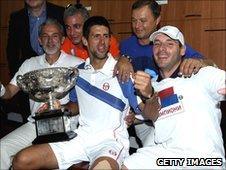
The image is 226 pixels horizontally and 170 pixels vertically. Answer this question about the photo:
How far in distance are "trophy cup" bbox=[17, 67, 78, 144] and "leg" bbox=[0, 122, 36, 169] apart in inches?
12.0

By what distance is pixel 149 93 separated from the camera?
1.92 meters

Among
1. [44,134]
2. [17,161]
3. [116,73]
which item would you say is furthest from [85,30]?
[17,161]

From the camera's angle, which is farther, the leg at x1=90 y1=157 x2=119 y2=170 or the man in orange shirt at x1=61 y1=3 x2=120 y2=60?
the man in orange shirt at x1=61 y1=3 x2=120 y2=60

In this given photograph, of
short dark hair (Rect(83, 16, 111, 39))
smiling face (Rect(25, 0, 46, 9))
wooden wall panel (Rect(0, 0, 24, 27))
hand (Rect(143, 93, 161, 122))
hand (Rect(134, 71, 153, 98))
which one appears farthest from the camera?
wooden wall panel (Rect(0, 0, 24, 27))

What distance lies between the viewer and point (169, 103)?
1938 mm

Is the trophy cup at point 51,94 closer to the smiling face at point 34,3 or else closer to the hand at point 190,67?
the hand at point 190,67

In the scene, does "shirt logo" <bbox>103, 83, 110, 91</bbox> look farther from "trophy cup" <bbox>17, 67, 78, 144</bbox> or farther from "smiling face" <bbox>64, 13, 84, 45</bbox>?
"smiling face" <bbox>64, 13, 84, 45</bbox>

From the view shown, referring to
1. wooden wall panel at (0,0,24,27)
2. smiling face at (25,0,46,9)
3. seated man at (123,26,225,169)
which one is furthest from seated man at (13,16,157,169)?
wooden wall panel at (0,0,24,27)

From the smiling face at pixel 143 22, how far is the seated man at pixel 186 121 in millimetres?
399

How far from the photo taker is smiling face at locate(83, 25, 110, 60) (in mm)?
2139

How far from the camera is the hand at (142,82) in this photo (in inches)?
71.7

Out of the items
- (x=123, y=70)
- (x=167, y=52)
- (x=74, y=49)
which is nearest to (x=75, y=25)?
(x=74, y=49)

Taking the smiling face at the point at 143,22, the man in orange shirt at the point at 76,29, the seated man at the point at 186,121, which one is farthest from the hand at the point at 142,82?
the man in orange shirt at the point at 76,29

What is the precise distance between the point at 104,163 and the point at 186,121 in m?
0.45
